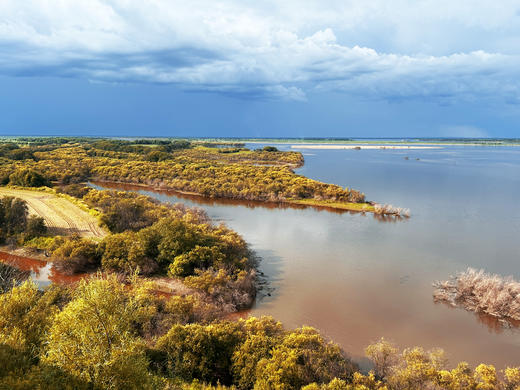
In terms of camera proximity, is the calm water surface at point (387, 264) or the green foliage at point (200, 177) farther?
the green foliage at point (200, 177)

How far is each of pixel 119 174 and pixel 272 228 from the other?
44.0 m

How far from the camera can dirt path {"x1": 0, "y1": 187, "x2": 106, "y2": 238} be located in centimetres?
3047

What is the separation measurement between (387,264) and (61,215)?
31.9 m

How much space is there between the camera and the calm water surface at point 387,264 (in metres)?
17.4

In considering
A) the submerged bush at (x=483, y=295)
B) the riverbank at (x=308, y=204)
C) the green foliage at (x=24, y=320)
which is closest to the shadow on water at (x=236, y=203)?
the riverbank at (x=308, y=204)

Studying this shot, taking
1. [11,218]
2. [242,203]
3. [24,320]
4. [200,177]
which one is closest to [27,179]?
[11,218]

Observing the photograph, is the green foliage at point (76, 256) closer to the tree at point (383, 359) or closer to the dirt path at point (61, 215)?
the dirt path at point (61, 215)

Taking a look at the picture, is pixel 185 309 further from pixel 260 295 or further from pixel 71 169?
pixel 71 169

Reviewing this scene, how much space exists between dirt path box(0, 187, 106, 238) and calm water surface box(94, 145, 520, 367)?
13.3 metres

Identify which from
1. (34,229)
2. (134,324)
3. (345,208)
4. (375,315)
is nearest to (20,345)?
(134,324)

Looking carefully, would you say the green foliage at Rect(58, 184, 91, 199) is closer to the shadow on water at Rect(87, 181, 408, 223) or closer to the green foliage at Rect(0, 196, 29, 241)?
the shadow on water at Rect(87, 181, 408, 223)

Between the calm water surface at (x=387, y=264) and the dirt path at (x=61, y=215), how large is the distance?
524 inches

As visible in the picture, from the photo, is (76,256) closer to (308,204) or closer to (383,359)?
(383,359)

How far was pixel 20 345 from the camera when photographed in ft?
33.5
